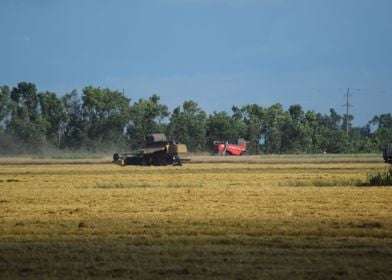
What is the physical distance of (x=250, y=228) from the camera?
→ 16906 mm

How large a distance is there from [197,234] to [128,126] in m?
86.0

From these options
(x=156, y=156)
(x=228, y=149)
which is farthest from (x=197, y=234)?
(x=228, y=149)

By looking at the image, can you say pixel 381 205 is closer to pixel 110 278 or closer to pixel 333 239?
pixel 333 239

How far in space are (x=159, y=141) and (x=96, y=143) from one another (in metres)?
43.6

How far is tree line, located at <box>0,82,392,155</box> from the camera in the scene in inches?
3937

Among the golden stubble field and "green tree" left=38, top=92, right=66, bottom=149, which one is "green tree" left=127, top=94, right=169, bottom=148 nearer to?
"green tree" left=38, top=92, right=66, bottom=149

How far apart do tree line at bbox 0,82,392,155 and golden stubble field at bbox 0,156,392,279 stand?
233ft

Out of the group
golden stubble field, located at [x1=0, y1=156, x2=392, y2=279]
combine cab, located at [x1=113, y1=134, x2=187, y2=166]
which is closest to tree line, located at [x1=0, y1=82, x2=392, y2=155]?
combine cab, located at [x1=113, y1=134, x2=187, y2=166]

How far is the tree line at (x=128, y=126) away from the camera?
100000 mm

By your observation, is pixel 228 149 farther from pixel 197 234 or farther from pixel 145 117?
pixel 197 234

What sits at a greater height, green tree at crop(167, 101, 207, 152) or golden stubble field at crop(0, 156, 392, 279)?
green tree at crop(167, 101, 207, 152)

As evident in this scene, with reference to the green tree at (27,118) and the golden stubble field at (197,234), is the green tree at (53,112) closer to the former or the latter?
the green tree at (27,118)

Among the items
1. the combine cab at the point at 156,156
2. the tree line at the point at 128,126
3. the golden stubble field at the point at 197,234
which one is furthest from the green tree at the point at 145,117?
the golden stubble field at the point at 197,234

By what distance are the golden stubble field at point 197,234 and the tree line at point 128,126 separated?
70989mm
